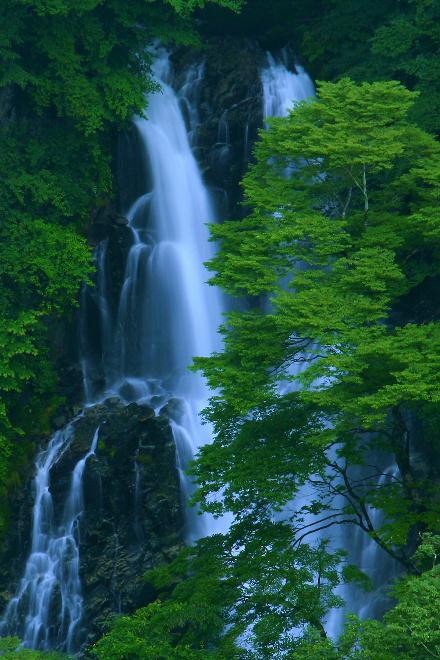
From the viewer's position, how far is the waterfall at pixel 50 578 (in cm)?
2075

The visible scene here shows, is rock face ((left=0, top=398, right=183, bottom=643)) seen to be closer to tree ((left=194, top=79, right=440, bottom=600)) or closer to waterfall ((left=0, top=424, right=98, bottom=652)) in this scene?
waterfall ((left=0, top=424, right=98, bottom=652))

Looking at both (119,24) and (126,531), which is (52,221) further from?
(126,531)

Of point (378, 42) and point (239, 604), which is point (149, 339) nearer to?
point (378, 42)

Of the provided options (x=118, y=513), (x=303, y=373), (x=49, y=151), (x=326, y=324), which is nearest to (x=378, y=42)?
(x=49, y=151)

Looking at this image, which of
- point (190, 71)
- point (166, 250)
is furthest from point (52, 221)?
point (190, 71)

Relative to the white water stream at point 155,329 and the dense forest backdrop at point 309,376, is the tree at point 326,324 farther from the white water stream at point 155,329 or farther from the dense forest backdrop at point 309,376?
the white water stream at point 155,329

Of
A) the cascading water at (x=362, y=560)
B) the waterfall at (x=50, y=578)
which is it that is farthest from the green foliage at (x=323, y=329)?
the waterfall at (x=50, y=578)

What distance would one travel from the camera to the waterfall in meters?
20.8

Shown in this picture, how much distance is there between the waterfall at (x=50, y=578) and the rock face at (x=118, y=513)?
16cm

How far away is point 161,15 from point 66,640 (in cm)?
1553

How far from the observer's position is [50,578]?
21.2 meters

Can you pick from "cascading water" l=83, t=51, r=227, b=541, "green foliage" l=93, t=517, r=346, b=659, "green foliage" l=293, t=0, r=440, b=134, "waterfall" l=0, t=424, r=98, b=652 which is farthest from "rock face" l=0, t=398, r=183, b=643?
"green foliage" l=293, t=0, r=440, b=134

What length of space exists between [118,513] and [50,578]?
202 centimetres

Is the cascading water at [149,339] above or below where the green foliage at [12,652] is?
above
